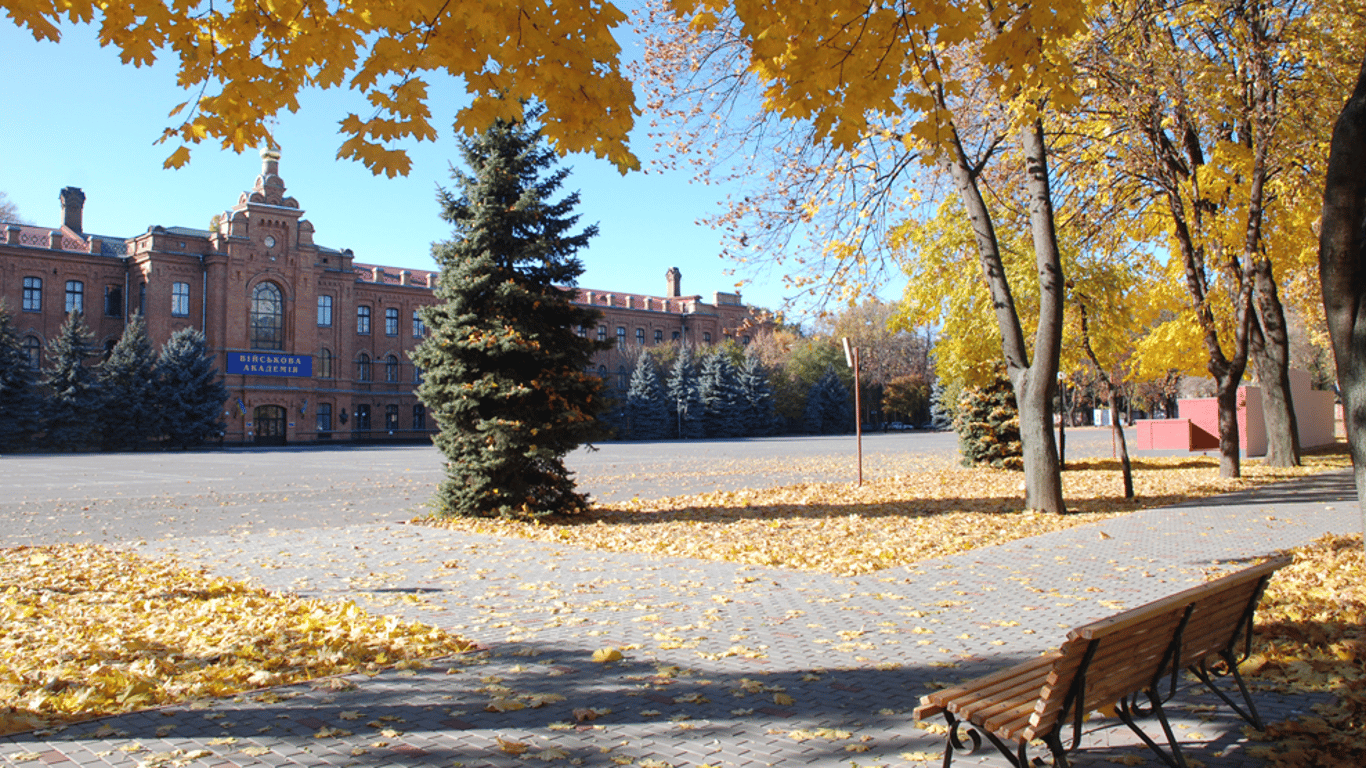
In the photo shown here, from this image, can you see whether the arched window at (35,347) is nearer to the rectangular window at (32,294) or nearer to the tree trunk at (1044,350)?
the rectangular window at (32,294)

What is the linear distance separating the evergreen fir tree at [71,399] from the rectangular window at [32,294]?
881 centimetres

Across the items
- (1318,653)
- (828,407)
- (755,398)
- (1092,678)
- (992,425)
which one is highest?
(755,398)

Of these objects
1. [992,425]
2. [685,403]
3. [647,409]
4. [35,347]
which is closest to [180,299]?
[35,347]

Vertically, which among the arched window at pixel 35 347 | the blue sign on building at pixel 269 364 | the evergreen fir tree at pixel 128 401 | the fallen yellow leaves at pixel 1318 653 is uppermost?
the arched window at pixel 35 347

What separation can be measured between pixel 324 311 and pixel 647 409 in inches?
996

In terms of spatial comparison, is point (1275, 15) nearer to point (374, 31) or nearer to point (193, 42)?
point (374, 31)

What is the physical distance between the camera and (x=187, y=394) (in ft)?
164

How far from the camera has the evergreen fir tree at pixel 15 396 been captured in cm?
4600

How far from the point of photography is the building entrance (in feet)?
188

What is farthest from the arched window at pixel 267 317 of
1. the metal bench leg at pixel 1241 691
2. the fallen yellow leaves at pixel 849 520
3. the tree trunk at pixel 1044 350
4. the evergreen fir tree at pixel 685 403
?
the metal bench leg at pixel 1241 691

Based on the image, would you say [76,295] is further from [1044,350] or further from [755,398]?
[1044,350]

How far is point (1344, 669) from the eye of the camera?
4879mm

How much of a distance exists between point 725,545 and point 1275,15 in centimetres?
1334

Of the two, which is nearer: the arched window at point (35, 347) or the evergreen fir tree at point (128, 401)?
the evergreen fir tree at point (128, 401)
